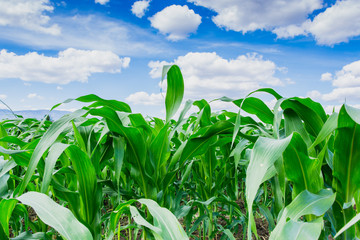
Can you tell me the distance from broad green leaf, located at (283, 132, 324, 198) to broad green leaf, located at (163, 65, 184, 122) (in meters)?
0.37

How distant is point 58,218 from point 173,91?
495mm

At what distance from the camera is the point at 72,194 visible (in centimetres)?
84

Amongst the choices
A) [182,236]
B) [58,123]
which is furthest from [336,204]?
[58,123]

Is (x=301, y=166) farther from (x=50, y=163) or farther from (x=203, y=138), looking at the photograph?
(x=50, y=163)

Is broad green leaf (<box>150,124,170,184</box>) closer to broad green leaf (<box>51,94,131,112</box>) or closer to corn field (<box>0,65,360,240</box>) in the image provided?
corn field (<box>0,65,360,240</box>)

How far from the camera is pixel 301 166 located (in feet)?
2.19

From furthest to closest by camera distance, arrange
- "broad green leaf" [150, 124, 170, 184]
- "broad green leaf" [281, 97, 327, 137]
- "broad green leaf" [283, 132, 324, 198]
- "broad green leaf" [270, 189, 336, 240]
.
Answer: "broad green leaf" [150, 124, 170, 184] < "broad green leaf" [281, 97, 327, 137] < "broad green leaf" [283, 132, 324, 198] < "broad green leaf" [270, 189, 336, 240]

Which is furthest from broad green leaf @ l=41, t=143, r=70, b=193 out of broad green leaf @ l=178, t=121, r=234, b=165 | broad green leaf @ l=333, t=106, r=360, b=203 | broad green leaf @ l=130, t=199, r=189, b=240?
broad green leaf @ l=333, t=106, r=360, b=203

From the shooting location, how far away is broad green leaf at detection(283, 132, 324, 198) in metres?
0.65

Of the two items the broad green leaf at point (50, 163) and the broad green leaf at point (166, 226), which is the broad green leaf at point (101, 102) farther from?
the broad green leaf at point (166, 226)

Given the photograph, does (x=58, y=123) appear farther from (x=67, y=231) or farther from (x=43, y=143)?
(x=67, y=231)

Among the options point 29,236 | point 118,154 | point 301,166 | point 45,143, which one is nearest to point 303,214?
point 301,166

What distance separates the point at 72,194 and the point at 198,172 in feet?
2.56

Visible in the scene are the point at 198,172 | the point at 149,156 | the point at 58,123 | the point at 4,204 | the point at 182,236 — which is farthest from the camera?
the point at 198,172
